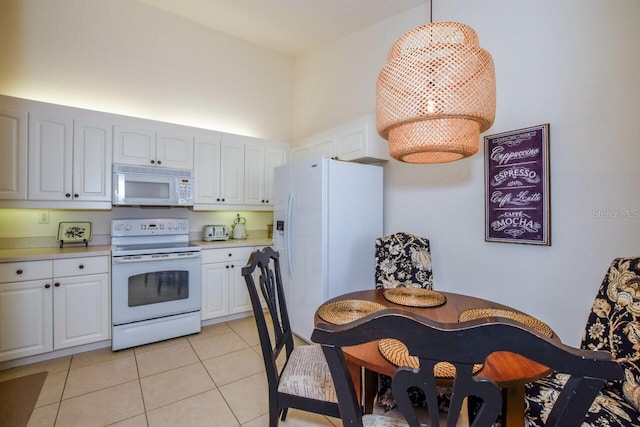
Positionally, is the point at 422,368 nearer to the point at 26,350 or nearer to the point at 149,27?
the point at 26,350

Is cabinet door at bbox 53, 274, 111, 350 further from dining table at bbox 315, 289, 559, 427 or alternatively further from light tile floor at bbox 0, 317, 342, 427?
dining table at bbox 315, 289, 559, 427

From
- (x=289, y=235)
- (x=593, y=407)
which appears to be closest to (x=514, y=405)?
(x=593, y=407)

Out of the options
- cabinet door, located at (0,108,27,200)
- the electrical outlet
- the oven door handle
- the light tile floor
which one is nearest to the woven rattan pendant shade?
the light tile floor

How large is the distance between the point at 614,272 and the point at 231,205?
10.9 feet

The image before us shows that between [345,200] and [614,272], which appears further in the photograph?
[345,200]

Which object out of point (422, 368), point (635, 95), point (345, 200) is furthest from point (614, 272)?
point (345, 200)

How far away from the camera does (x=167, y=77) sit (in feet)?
11.1

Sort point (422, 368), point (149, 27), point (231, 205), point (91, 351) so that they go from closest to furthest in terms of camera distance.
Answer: point (422, 368) < point (91, 351) < point (149, 27) < point (231, 205)

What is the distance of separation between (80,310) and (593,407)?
343 cm

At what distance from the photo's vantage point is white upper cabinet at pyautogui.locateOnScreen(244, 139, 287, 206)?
3646mm

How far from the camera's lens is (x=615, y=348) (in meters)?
1.23

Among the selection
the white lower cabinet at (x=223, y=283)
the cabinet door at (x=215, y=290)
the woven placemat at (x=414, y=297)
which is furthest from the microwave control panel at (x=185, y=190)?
the woven placemat at (x=414, y=297)

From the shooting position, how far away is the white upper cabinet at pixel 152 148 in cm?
285

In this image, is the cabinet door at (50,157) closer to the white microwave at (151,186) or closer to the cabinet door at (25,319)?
the white microwave at (151,186)
